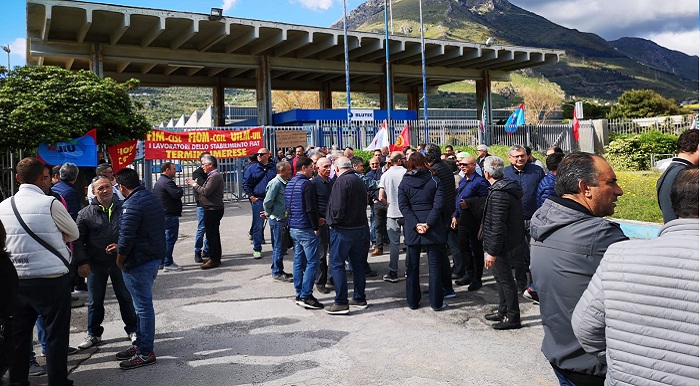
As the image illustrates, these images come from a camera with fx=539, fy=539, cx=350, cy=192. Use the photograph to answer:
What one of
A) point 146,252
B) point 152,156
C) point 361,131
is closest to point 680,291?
point 146,252

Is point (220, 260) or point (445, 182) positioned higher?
point (445, 182)

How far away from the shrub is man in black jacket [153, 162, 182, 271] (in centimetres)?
1716

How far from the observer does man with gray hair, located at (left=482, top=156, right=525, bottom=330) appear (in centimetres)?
560

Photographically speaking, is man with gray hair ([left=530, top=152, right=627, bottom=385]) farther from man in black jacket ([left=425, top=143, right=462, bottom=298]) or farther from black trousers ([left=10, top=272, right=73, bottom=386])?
man in black jacket ([left=425, top=143, right=462, bottom=298])

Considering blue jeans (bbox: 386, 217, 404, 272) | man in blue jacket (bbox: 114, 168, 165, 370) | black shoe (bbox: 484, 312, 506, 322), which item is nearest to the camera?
man in blue jacket (bbox: 114, 168, 165, 370)

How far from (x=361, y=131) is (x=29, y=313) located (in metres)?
18.0

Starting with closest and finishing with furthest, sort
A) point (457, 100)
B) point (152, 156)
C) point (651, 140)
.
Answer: point (152, 156), point (651, 140), point (457, 100)

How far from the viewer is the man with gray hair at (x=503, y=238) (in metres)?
5.60

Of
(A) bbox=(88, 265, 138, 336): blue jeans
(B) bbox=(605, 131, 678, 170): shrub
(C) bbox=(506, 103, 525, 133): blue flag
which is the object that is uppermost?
(C) bbox=(506, 103, 525, 133): blue flag

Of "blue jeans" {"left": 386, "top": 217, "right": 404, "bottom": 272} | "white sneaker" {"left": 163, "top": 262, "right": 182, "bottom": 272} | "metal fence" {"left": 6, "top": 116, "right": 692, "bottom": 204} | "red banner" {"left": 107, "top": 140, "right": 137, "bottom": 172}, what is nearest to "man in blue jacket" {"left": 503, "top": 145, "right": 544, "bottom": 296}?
"blue jeans" {"left": 386, "top": 217, "right": 404, "bottom": 272}

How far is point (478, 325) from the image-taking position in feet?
19.3

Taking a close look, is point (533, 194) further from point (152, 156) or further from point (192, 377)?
point (152, 156)

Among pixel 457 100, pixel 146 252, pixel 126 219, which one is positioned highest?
pixel 457 100

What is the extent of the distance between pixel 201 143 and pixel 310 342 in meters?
12.4
